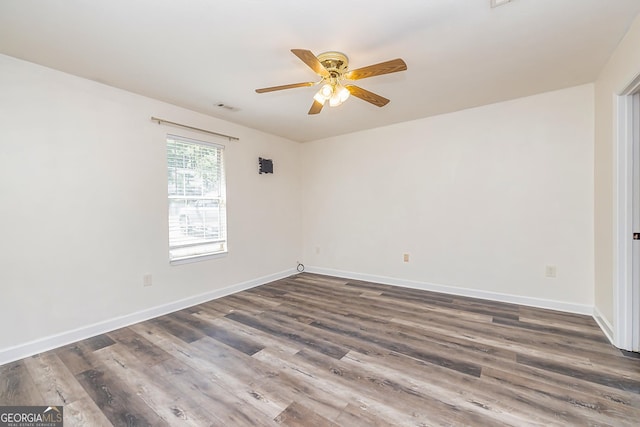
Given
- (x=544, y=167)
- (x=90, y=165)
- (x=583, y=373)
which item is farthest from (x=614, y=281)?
(x=90, y=165)

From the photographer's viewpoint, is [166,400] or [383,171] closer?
[166,400]

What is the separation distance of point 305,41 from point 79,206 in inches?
99.5

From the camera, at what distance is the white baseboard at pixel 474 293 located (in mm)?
3002

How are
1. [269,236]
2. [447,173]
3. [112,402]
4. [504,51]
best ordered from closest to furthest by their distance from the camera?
[112,402]
[504,51]
[447,173]
[269,236]

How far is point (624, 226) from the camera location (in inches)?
86.3

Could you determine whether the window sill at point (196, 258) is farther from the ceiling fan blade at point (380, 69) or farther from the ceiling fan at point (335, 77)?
the ceiling fan blade at point (380, 69)

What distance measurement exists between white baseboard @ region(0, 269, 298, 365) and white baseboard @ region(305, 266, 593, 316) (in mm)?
1838

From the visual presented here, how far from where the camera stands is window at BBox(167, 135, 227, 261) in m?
3.34

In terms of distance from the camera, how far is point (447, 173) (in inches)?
146

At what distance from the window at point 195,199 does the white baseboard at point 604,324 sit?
4.18 metres

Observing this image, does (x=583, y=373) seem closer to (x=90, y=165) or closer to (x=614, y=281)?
(x=614, y=281)

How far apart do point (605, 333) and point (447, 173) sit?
2214 millimetres
